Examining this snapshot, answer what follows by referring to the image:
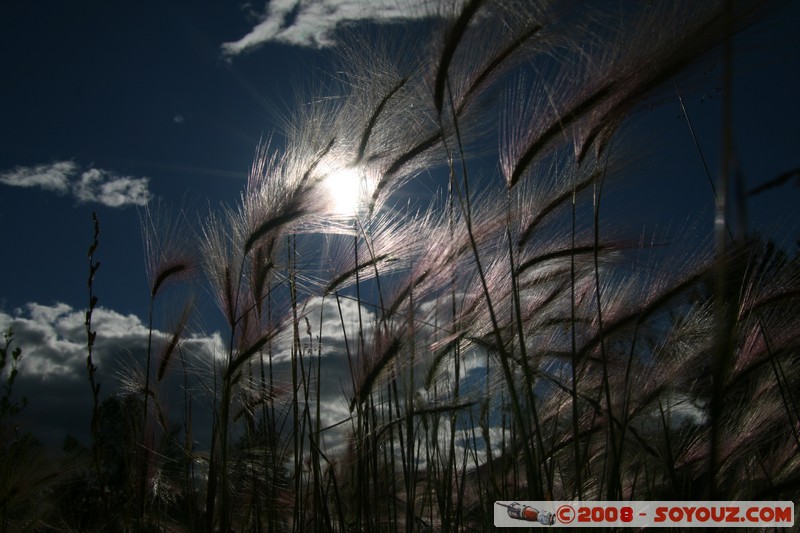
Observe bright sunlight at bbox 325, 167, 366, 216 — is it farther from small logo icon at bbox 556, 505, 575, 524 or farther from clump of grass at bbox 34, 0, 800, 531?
small logo icon at bbox 556, 505, 575, 524

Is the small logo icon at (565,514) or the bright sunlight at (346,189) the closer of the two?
the small logo icon at (565,514)

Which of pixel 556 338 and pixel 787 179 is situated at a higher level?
pixel 556 338

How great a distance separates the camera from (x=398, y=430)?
83.7 inches

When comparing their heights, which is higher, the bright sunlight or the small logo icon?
the bright sunlight

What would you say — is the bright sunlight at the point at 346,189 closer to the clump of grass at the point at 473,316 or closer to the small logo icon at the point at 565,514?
the clump of grass at the point at 473,316

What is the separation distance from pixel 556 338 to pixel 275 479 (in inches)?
45.5

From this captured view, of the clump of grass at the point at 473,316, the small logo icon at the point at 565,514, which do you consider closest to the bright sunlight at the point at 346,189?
the clump of grass at the point at 473,316

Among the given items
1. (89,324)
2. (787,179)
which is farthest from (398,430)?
(787,179)

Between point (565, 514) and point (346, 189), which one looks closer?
point (565, 514)

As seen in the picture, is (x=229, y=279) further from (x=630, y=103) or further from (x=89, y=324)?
(x=630, y=103)

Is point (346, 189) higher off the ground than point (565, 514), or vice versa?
point (346, 189)

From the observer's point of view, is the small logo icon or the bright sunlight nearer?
the small logo icon

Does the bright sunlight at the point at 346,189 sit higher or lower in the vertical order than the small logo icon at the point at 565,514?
higher

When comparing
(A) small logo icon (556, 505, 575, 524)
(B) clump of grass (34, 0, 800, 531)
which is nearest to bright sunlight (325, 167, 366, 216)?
(B) clump of grass (34, 0, 800, 531)
